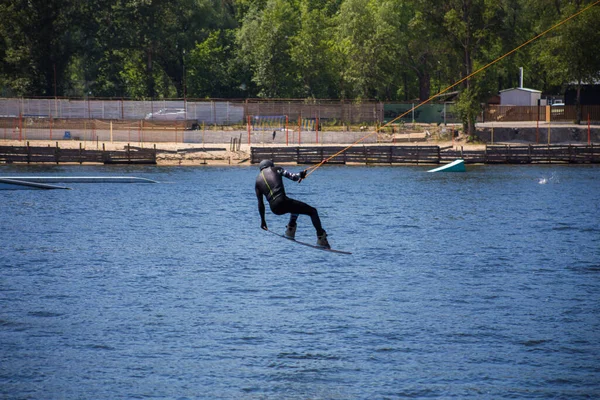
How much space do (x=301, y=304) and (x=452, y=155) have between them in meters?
53.6

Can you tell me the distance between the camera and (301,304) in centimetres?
2692

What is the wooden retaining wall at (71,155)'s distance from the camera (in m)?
75.4

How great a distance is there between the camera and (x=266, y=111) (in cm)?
8788

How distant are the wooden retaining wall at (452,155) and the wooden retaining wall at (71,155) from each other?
10.1 m

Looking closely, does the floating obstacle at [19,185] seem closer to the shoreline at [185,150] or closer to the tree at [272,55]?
the shoreline at [185,150]

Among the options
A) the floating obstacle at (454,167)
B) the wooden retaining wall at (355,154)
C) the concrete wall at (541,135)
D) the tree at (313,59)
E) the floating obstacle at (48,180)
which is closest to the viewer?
the floating obstacle at (48,180)

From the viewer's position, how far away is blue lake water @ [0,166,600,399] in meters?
19.7

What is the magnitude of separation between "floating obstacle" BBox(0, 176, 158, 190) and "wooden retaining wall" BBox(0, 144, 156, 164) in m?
8.36

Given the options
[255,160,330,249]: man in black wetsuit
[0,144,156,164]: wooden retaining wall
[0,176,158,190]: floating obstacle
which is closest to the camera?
[255,160,330,249]: man in black wetsuit

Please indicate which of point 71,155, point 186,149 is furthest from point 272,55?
point 71,155

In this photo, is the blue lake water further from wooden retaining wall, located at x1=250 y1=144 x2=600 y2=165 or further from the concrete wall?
the concrete wall

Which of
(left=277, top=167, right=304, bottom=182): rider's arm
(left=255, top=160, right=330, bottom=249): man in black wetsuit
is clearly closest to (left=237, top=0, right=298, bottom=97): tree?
(left=255, top=160, right=330, bottom=249): man in black wetsuit

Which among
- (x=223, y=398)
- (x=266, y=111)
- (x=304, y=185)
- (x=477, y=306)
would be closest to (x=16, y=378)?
(x=223, y=398)

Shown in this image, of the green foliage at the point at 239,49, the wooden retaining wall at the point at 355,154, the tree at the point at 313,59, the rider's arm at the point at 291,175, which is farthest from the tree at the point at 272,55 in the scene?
the rider's arm at the point at 291,175
